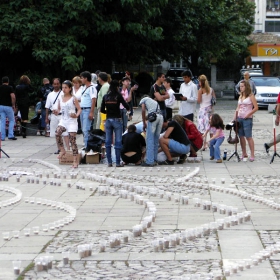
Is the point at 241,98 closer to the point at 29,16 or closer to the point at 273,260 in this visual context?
the point at 273,260

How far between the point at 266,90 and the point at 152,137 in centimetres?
2293

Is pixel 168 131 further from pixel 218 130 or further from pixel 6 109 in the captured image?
pixel 6 109

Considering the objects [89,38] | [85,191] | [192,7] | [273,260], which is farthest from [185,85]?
[192,7]

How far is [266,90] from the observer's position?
3741 cm

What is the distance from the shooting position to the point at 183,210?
10258mm

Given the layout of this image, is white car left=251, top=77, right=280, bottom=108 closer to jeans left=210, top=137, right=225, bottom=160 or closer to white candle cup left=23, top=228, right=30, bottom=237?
jeans left=210, top=137, right=225, bottom=160

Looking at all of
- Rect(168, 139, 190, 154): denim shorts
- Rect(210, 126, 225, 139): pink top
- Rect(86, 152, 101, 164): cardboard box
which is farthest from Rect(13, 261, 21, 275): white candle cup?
Rect(210, 126, 225, 139): pink top

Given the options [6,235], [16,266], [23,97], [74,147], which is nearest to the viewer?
[16,266]

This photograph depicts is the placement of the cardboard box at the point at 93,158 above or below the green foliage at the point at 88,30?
below

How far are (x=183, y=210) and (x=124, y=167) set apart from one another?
523 cm

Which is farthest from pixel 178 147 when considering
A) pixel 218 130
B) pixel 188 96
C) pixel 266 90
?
pixel 266 90

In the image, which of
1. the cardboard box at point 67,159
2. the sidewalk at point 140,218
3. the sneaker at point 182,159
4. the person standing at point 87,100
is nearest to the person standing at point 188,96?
the sidewalk at point 140,218

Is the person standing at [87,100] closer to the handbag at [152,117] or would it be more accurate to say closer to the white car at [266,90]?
the handbag at [152,117]

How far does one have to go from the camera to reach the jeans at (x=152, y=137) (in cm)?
1524
